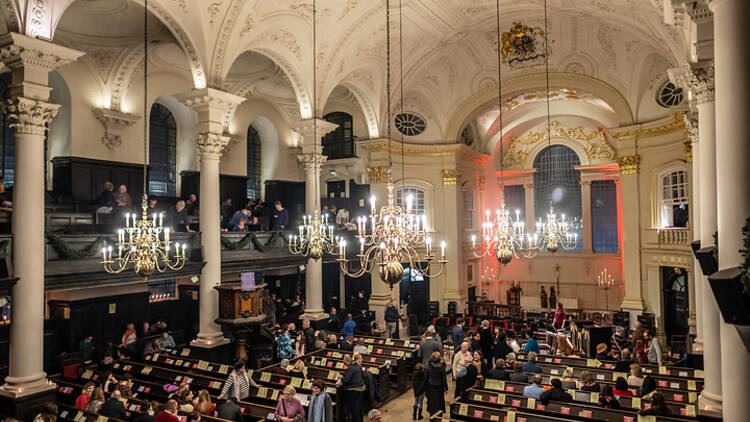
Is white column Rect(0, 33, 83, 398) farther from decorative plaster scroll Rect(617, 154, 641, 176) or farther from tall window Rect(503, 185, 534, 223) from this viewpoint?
tall window Rect(503, 185, 534, 223)

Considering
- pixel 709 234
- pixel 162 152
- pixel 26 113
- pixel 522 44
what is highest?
pixel 522 44

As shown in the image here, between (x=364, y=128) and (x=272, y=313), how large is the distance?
32.7 feet

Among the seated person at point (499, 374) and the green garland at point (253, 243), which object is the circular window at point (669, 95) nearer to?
the seated person at point (499, 374)

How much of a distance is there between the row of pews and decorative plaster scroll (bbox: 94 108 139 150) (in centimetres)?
708

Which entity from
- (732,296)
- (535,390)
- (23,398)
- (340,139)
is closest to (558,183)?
(340,139)

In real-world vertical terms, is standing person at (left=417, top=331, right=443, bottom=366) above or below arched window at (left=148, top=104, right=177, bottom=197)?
below

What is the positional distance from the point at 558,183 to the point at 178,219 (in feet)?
65.0

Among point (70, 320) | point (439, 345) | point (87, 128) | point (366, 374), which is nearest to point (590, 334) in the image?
point (439, 345)

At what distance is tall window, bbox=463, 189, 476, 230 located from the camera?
956 inches

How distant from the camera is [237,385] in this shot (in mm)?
9047

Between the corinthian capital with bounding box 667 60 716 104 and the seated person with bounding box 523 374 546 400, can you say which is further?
the seated person with bounding box 523 374 546 400

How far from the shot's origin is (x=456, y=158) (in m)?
22.7

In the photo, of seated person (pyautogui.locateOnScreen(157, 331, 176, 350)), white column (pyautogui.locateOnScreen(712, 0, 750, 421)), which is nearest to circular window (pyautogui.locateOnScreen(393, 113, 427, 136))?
seated person (pyautogui.locateOnScreen(157, 331, 176, 350))

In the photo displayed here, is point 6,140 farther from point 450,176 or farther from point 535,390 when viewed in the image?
point 450,176
